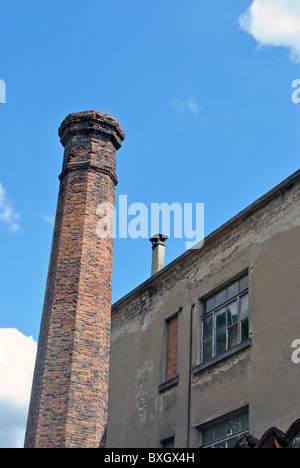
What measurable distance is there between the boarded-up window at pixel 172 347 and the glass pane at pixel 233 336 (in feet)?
6.80

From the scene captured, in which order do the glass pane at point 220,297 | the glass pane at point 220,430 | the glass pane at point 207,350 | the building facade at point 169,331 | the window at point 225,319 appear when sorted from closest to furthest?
1. the building facade at point 169,331
2. the glass pane at point 220,430
3. the window at point 225,319
4. the glass pane at point 207,350
5. the glass pane at point 220,297

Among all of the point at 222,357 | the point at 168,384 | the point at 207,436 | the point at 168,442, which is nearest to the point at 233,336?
the point at 222,357

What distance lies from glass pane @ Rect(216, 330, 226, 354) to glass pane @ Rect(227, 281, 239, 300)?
0.83 metres

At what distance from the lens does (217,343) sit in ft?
50.2

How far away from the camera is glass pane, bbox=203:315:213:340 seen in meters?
15.8

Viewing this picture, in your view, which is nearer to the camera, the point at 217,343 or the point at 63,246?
the point at 63,246

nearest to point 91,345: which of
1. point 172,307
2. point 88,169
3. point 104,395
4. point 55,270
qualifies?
point 104,395

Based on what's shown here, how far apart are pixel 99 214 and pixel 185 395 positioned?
4.73m

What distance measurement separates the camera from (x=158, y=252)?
19.9 metres

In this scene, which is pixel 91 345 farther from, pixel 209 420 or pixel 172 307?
pixel 172 307

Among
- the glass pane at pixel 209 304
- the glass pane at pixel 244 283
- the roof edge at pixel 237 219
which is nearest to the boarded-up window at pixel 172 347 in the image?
the glass pane at pixel 209 304

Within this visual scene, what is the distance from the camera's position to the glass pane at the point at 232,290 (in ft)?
50.1

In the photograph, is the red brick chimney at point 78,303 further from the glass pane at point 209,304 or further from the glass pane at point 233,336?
the glass pane at point 209,304
